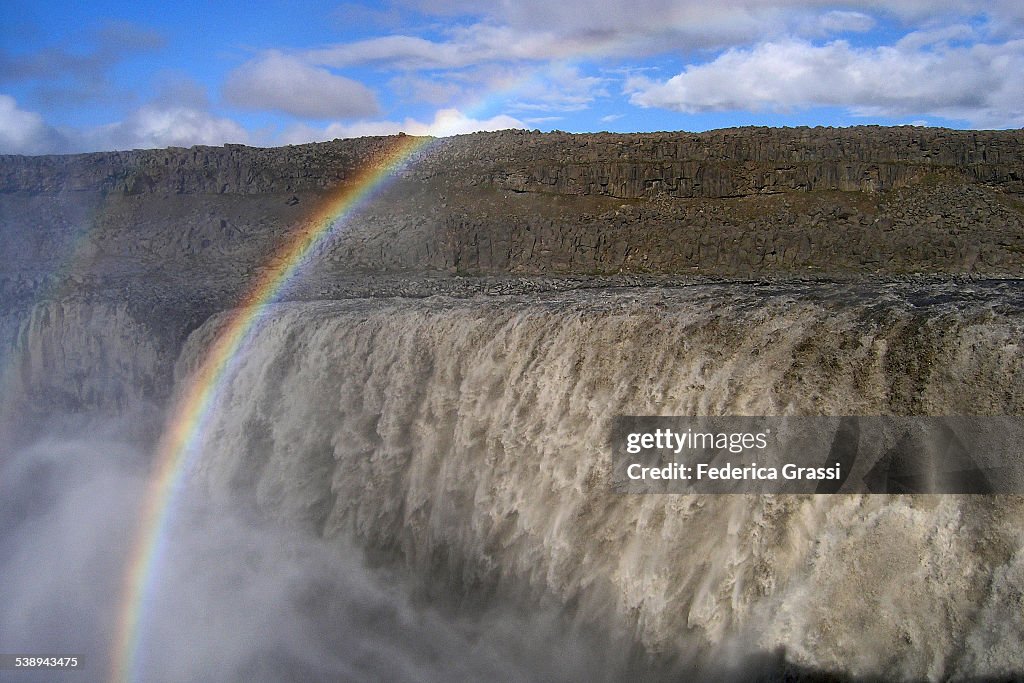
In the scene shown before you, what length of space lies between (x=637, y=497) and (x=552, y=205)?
26.9m

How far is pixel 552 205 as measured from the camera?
1422 inches

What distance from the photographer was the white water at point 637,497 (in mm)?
7648

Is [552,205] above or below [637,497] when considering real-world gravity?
above

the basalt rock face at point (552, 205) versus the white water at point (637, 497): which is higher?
the basalt rock face at point (552, 205)

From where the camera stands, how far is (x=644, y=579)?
32.3 ft

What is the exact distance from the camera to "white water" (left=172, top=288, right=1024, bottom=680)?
301 inches

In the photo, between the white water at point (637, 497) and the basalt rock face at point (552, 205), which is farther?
the basalt rock face at point (552, 205)

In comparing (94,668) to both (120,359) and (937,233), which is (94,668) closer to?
(120,359)

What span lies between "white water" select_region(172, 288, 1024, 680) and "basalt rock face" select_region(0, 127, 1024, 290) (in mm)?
14636

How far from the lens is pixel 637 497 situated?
10.1 metres

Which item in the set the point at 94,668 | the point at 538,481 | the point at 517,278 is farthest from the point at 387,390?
the point at 517,278

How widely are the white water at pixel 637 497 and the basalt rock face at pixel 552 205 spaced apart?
1464cm

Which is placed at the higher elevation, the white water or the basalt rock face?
the basalt rock face

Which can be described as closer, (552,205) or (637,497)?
(637,497)
